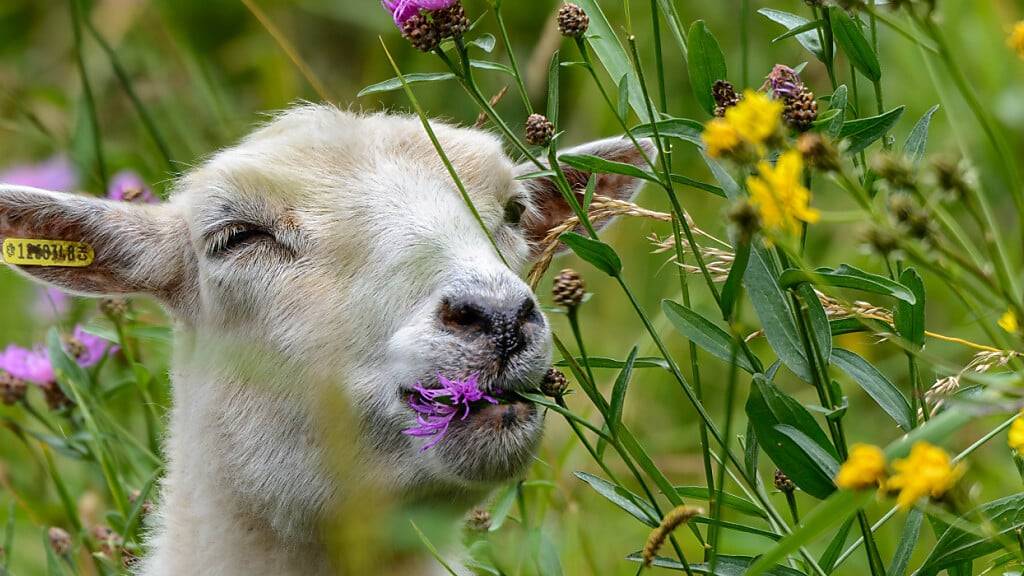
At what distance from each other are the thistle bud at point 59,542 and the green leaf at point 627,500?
1969mm

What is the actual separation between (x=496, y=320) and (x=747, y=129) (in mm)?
1170

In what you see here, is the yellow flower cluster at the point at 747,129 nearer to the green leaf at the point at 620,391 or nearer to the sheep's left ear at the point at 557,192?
the green leaf at the point at 620,391

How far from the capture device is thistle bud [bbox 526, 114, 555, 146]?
276 centimetres

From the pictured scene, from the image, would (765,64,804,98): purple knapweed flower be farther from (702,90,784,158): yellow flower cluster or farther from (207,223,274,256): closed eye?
(207,223,274,256): closed eye

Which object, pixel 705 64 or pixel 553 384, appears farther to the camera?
pixel 553 384

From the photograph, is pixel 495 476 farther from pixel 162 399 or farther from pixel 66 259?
pixel 162 399

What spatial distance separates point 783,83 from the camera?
2.60 m

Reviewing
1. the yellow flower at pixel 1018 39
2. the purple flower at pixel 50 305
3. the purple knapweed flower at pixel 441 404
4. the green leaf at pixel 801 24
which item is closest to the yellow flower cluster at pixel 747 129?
the yellow flower at pixel 1018 39

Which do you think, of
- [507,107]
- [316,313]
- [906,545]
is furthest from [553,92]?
[507,107]

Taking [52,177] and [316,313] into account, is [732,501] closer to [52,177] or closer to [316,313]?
[316,313]

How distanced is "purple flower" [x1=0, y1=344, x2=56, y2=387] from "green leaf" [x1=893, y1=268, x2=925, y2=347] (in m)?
2.74

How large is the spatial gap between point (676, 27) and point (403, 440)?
1184 mm

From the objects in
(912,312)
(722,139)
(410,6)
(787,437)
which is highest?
(410,6)

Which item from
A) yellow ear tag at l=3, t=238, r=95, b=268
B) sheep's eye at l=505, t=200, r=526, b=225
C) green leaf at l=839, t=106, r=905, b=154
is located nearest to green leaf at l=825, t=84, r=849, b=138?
green leaf at l=839, t=106, r=905, b=154
